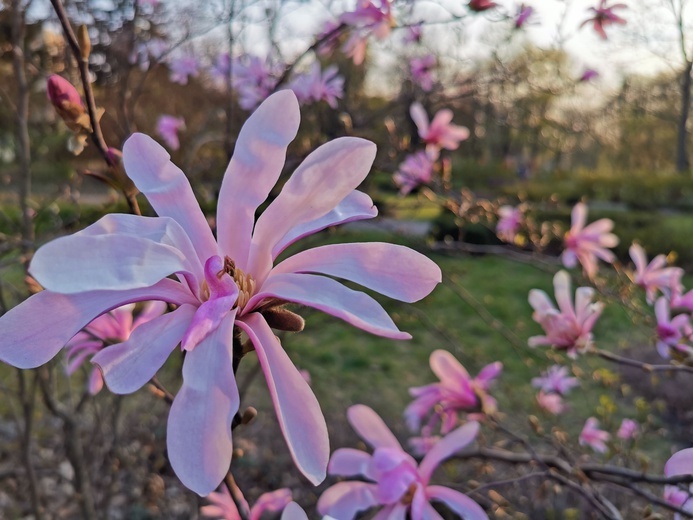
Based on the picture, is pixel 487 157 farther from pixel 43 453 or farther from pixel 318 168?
pixel 318 168

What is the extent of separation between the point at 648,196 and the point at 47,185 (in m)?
11.9

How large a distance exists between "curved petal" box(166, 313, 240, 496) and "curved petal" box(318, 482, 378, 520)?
0.37 m

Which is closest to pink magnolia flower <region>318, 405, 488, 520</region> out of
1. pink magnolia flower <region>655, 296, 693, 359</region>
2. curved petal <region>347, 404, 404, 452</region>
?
curved petal <region>347, 404, 404, 452</region>

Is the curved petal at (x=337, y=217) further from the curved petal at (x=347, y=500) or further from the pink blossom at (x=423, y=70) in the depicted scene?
the pink blossom at (x=423, y=70)

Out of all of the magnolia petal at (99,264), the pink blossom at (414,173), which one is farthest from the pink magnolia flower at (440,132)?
the magnolia petal at (99,264)

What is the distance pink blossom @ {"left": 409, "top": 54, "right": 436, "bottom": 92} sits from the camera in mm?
2834

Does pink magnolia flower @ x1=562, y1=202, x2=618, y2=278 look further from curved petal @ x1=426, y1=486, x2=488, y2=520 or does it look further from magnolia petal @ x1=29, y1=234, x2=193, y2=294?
magnolia petal @ x1=29, y1=234, x2=193, y2=294

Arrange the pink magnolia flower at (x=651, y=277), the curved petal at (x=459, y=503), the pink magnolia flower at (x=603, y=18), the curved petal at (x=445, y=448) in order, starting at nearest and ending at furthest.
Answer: the curved petal at (x=459, y=503) < the curved petal at (x=445, y=448) < the pink magnolia flower at (x=651, y=277) < the pink magnolia flower at (x=603, y=18)

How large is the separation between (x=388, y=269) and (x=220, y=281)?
0.14 metres

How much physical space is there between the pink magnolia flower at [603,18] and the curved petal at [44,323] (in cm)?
186

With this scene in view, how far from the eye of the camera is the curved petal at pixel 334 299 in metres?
0.46

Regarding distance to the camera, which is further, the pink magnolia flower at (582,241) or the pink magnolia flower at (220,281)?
the pink magnolia flower at (582,241)

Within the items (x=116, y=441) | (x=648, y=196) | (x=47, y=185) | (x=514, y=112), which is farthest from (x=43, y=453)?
(x=648, y=196)

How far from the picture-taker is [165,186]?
0.53 m
